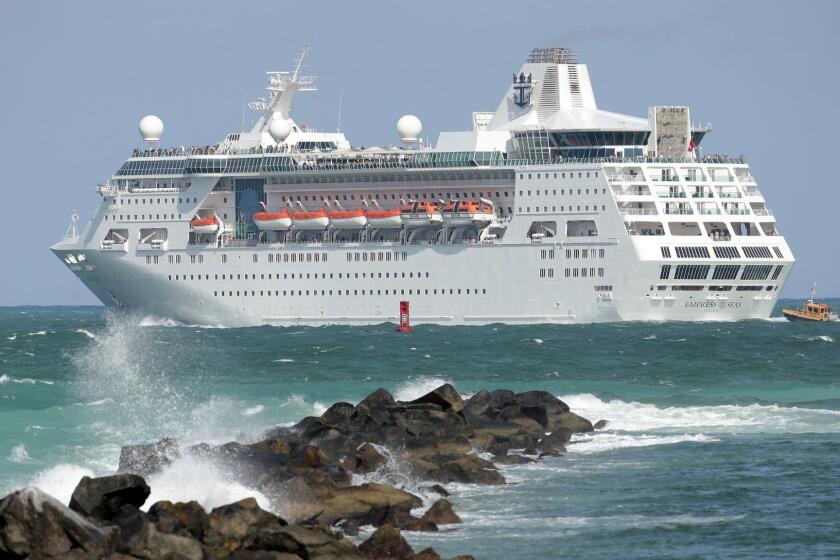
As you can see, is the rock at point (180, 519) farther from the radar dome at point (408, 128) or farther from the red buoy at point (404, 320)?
the radar dome at point (408, 128)

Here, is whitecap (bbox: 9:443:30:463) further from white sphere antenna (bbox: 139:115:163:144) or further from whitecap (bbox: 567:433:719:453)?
white sphere antenna (bbox: 139:115:163:144)

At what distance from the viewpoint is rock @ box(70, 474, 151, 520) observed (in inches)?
818

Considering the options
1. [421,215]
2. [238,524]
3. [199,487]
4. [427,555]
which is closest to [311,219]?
[421,215]

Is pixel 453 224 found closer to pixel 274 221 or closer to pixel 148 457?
pixel 274 221

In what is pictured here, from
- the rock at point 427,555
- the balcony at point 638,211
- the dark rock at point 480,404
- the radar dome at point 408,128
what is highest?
the radar dome at point 408,128

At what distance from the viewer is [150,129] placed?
8206 cm

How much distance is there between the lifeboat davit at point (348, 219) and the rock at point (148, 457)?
157 feet

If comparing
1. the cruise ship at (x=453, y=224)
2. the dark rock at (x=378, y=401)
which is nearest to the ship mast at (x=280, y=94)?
the cruise ship at (x=453, y=224)

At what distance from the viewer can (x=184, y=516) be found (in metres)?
20.8

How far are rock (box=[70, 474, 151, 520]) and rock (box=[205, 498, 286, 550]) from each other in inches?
43.4

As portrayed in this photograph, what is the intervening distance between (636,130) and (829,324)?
1428 centimetres

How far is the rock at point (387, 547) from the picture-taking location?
20.0m

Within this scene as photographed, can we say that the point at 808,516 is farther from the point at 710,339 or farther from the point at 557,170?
the point at 557,170

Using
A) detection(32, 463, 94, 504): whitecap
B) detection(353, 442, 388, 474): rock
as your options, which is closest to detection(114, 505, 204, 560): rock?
detection(32, 463, 94, 504): whitecap
